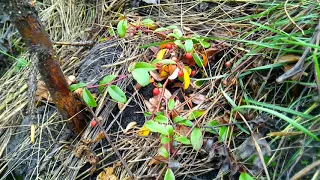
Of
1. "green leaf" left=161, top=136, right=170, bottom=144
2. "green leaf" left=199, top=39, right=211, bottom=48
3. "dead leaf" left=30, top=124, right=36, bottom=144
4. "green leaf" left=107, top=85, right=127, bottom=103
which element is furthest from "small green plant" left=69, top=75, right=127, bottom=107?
"green leaf" left=199, top=39, right=211, bottom=48

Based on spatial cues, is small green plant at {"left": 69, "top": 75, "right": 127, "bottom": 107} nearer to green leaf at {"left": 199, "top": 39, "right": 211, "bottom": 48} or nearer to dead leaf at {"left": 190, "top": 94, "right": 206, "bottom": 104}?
dead leaf at {"left": 190, "top": 94, "right": 206, "bottom": 104}

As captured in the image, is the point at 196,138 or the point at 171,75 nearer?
the point at 196,138

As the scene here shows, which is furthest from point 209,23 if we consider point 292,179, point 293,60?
point 292,179

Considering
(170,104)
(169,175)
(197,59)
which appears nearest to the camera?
(169,175)

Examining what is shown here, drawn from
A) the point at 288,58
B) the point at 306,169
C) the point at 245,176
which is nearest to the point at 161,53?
the point at 288,58

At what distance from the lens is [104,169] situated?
1.35 meters

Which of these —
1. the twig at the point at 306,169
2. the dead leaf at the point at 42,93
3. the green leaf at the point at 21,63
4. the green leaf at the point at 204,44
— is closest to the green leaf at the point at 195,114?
the green leaf at the point at 204,44

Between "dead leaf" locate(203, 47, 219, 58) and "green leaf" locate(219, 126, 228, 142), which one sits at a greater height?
"dead leaf" locate(203, 47, 219, 58)

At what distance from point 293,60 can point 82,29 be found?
1197mm

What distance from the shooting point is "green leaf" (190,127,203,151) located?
1256 millimetres

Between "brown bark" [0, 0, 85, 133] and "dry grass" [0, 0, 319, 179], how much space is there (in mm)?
101

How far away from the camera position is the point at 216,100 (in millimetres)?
1426

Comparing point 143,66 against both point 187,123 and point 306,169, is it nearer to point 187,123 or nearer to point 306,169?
point 187,123

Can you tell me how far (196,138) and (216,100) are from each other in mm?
227
